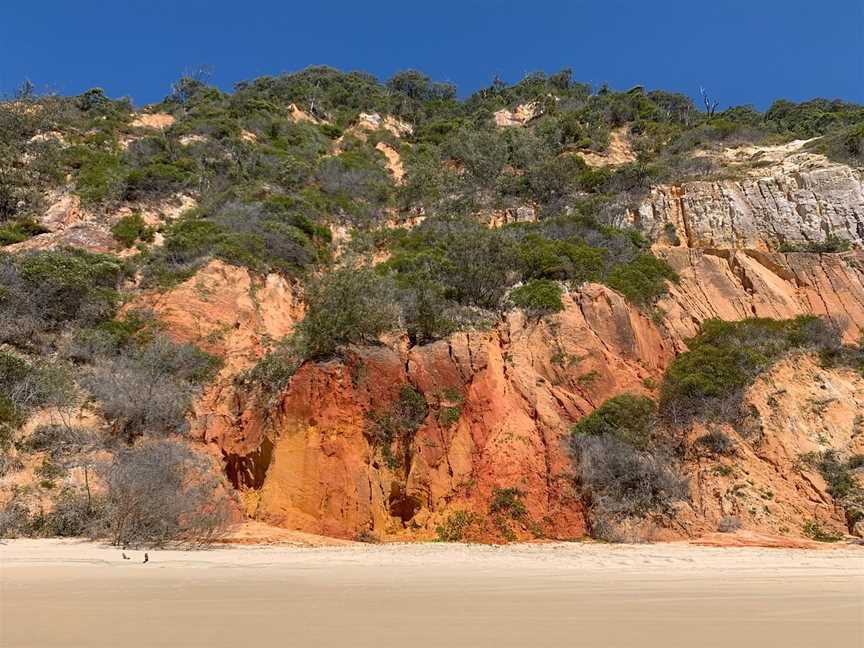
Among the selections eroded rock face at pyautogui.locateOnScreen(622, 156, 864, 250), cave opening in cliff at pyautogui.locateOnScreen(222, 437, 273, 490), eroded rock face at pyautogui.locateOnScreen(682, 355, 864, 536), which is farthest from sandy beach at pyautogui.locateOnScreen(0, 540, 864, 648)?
eroded rock face at pyautogui.locateOnScreen(622, 156, 864, 250)

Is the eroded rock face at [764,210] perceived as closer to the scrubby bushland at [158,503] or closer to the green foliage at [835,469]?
the green foliage at [835,469]

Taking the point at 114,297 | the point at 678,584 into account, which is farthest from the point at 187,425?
the point at 678,584

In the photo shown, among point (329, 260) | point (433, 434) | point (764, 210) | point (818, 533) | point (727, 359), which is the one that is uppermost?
point (764, 210)

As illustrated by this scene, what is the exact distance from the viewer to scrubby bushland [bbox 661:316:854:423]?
15.3m

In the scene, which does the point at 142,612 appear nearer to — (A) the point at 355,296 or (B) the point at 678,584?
(B) the point at 678,584

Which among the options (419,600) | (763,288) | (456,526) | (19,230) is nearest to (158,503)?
(456,526)

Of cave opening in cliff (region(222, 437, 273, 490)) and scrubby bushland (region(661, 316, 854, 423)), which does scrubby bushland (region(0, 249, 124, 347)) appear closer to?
cave opening in cliff (region(222, 437, 273, 490))

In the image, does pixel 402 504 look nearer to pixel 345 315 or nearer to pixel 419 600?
pixel 345 315

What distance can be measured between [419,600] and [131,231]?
77.2ft

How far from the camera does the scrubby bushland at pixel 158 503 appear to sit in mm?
10328

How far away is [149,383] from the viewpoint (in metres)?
15.4

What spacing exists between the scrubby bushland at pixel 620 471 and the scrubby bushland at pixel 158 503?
26.7 ft

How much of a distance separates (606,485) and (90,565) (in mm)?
10267

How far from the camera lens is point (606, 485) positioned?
1315 cm
